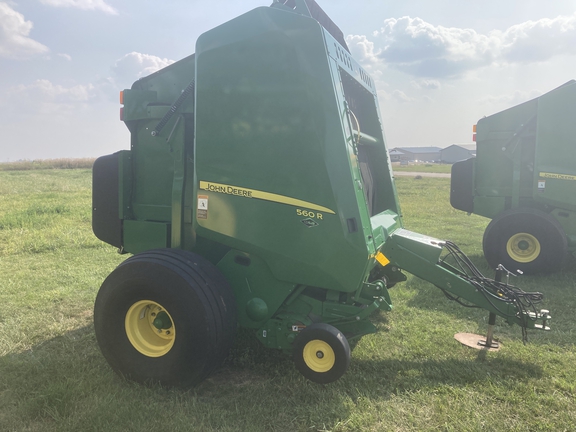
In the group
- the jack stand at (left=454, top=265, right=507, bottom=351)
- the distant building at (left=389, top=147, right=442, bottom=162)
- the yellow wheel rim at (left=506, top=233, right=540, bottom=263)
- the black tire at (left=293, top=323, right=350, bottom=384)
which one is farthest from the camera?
the distant building at (left=389, top=147, right=442, bottom=162)

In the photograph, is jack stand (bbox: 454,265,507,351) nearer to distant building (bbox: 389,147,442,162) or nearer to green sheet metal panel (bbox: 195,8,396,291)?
green sheet metal panel (bbox: 195,8,396,291)

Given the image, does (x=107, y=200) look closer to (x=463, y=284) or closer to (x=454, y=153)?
(x=463, y=284)

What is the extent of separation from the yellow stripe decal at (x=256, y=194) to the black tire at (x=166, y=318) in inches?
19.1

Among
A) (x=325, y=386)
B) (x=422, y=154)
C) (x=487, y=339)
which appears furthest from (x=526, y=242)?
(x=422, y=154)

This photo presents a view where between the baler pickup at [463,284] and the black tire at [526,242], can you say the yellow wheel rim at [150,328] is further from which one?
the black tire at [526,242]

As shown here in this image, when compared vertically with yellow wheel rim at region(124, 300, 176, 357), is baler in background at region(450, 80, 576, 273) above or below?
above

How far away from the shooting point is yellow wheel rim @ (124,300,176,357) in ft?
9.33

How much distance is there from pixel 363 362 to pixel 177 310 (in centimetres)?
146

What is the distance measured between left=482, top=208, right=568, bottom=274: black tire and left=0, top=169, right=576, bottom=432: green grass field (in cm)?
99

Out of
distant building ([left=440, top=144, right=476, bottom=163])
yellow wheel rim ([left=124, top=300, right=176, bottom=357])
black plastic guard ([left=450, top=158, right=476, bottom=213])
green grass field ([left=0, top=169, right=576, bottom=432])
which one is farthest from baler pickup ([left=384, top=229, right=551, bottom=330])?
distant building ([left=440, top=144, right=476, bottom=163])

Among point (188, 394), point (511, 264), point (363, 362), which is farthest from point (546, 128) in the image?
point (188, 394)

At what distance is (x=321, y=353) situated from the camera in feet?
8.87

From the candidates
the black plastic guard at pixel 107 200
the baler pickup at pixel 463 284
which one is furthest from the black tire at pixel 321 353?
the black plastic guard at pixel 107 200

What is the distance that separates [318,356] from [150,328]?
1177 mm
